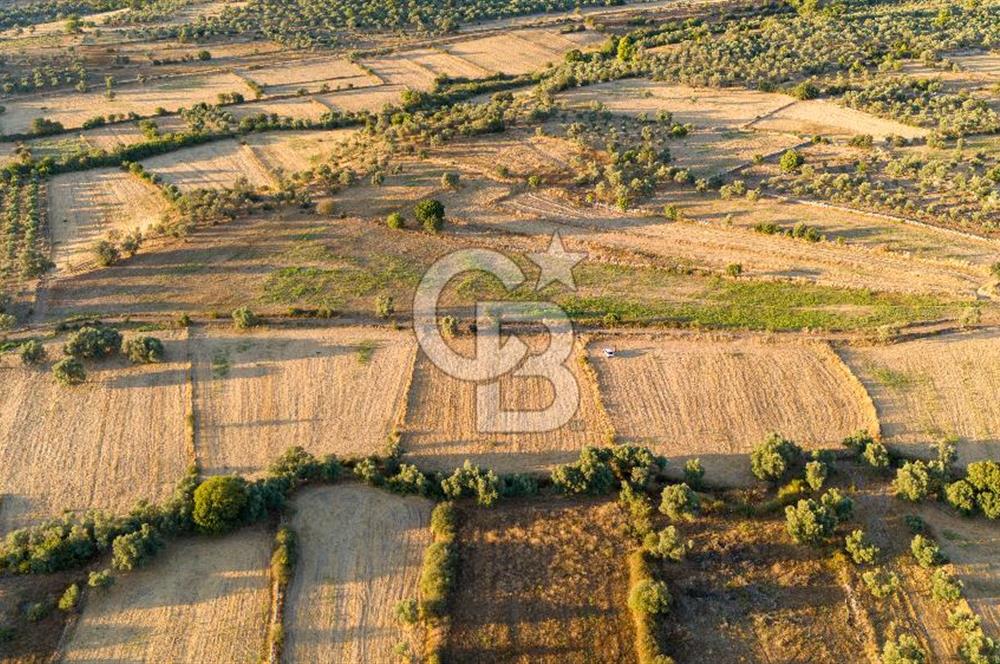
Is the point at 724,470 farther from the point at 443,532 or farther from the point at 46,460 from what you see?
the point at 46,460

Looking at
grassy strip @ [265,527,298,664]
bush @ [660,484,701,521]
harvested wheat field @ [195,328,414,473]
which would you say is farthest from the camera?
harvested wheat field @ [195,328,414,473]

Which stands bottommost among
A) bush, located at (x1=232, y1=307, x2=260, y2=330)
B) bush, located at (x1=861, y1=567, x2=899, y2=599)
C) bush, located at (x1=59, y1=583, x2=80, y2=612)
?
bush, located at (x1=59, y1=583, x2=80, y2=612)

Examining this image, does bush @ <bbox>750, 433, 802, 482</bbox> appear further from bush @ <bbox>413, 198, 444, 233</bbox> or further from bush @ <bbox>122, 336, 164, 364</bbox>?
bush @ <bbox>122, 336, 164, 364</bbox>

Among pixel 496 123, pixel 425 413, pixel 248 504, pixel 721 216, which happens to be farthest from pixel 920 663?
pixel 496 123

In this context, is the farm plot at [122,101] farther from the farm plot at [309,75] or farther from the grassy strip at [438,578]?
the grassy strip at [438,578]

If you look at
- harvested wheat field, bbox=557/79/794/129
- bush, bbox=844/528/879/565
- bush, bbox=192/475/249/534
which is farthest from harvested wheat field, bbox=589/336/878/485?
harvested wheat field, bbox=557/79/794/129

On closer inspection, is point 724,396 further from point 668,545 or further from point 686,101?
point 686,101

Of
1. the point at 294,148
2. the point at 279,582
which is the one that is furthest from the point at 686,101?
the point at 279,582
